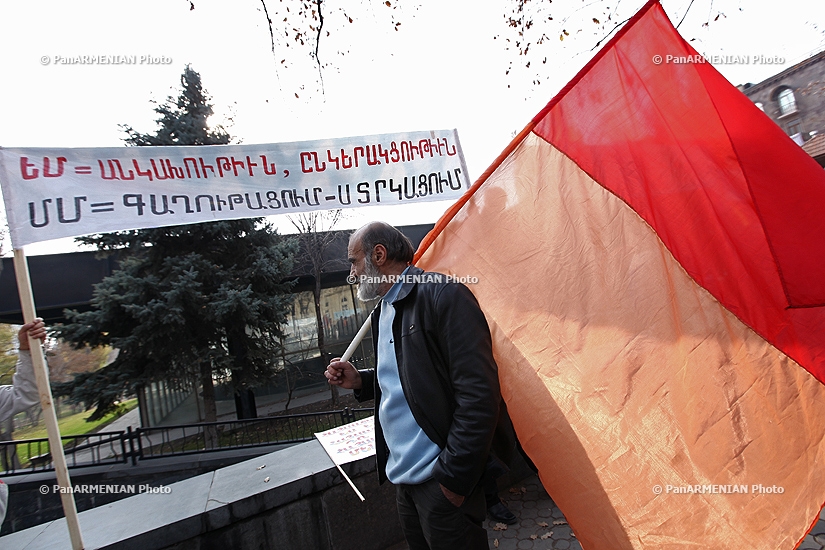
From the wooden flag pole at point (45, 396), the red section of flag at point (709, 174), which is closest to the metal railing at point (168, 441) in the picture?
the wooden flag pole at point (45, 396)

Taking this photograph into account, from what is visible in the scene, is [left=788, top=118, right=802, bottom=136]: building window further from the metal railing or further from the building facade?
the metal railing

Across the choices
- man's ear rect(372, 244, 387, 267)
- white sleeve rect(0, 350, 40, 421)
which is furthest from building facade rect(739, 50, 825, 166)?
white sleeve rect(0, 350, 40, 421)

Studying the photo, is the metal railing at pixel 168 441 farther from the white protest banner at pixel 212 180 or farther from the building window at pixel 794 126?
the building window at pixel 794 126

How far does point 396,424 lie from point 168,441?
10731 mm

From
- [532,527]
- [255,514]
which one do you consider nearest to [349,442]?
[255,514]

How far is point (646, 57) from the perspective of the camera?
2.00 metres

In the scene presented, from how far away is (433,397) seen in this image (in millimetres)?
1648

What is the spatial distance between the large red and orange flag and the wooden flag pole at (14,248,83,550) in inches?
93.8

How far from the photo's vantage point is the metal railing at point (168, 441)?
8.70m

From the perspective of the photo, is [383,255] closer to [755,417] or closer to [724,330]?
[724,330]

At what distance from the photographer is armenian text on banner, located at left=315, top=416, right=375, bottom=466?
121 inches

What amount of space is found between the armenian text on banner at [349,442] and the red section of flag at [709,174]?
246 centimetres

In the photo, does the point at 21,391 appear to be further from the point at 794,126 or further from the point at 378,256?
the point at 794,126

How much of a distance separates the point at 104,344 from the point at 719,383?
476 inches
